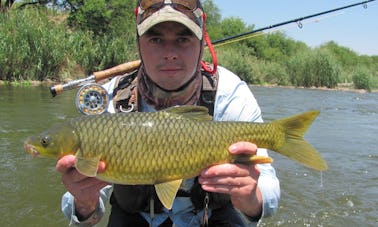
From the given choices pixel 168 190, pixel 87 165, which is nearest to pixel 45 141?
pixel 87 165

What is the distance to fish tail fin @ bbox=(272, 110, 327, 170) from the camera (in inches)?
86.0

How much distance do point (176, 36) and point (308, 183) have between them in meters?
4.21

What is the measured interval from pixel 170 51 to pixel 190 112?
1.38ft

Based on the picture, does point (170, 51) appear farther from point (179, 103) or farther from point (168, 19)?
point (179, 103)

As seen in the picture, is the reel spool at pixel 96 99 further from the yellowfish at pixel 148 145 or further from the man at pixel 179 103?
the yellowfish at pixel 148 145

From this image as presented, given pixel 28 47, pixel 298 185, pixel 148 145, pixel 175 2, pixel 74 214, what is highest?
pixel 28 47

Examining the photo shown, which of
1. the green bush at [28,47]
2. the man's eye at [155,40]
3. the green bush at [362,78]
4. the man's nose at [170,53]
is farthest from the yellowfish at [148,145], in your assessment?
the green bush at [362,78]

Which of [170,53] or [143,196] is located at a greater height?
[170,53]

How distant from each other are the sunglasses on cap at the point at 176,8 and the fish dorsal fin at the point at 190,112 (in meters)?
0.55

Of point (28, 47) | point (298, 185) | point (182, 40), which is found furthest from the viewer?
point (28, 47)

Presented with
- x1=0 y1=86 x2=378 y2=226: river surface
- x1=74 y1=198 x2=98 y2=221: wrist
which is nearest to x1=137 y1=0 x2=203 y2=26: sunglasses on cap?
x1=74 y1=198 x2=98 y2=221: wrist

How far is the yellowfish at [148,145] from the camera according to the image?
2.00 meters

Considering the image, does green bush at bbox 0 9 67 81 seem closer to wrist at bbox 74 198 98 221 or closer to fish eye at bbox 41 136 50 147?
wrist at bbox 74 198 98 221

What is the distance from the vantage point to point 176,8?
2408mm
